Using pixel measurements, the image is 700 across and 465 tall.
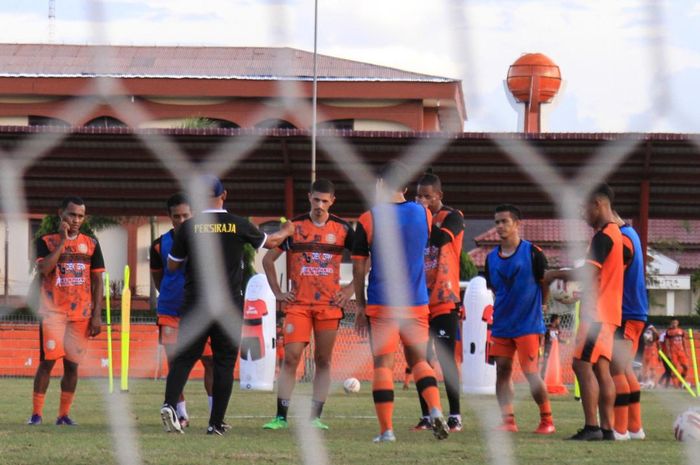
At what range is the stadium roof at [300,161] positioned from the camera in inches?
103

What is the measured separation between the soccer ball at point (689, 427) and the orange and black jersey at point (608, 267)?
72 centimetres

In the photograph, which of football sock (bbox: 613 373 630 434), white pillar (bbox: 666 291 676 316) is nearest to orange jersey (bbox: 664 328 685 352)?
football sock (bbox: 613 373 630 434)

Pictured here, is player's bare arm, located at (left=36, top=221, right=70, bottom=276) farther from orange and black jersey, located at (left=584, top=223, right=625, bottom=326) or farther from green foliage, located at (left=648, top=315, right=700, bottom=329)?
green foliage, located at (left=648, top=315, right=700, bottom=329)

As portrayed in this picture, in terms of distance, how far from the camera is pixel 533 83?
2.39 m

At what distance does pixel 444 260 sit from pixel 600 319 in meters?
0.95

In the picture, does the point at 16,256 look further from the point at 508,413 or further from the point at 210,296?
the point at 508,413

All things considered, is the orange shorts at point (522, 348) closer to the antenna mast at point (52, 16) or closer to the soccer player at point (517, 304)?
the soccer player at point (517, 304)

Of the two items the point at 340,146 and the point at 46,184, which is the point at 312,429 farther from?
the point at 340,146

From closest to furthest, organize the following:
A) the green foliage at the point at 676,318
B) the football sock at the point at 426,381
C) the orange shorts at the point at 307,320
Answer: the football sock at the point at 426,381, the orange shorts at the point at 307,320, the green foliage at the point at 676,318

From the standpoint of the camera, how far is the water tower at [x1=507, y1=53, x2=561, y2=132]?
2346mm

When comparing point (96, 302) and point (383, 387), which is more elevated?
point (96, 302)

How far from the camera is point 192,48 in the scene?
248cm

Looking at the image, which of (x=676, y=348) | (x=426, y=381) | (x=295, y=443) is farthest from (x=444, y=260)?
(x=676, y=348)

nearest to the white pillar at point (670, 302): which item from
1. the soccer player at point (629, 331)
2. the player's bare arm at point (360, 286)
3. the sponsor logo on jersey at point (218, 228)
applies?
the soccer player at point (629, 331)
